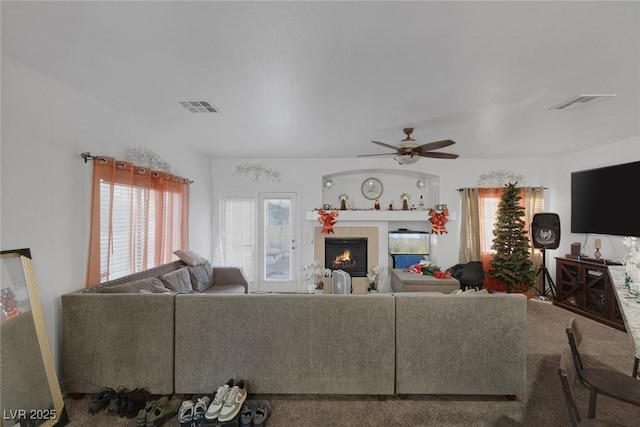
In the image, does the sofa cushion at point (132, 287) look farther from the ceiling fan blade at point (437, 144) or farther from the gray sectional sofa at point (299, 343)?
the ceiling fan blade at point (437, 144)

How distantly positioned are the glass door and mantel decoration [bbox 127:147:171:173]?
6.54 ft

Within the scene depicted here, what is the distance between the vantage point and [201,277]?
13.7 ft

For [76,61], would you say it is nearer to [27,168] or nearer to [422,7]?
[27,168]

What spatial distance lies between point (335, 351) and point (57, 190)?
2.62 m

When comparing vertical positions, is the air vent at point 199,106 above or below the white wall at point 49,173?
above

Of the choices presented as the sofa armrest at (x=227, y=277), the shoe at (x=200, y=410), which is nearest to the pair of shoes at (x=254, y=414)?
the shoe at (x=200, y=410)

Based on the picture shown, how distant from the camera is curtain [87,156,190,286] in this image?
110 inches

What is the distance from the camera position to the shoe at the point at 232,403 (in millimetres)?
1991

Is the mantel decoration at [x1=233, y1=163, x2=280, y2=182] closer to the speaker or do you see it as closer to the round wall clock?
the round wall clock

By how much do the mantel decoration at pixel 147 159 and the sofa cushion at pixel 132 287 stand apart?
143 centimetres

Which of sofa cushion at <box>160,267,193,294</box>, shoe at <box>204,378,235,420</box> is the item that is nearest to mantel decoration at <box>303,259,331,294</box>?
sofa cushion at <box>160,267,193,294</box>

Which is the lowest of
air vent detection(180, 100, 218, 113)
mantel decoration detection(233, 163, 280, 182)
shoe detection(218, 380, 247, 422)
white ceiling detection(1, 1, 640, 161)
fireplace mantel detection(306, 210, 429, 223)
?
shoe detection(218, 380, 247, 422)

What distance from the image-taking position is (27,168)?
2.20m

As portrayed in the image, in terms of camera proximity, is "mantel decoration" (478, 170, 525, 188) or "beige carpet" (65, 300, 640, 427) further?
"mantel decoration" (478, 170, 525, 188)
